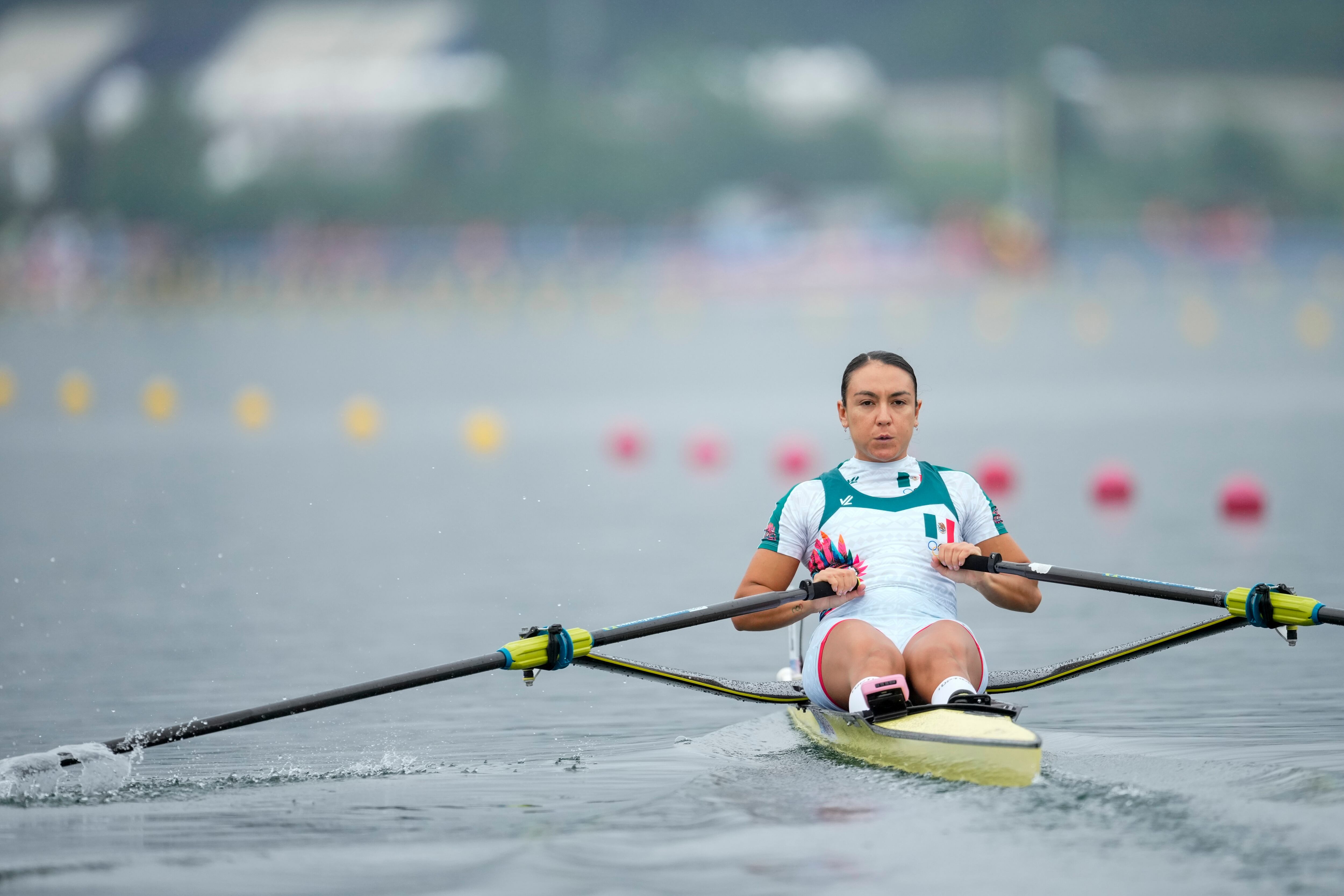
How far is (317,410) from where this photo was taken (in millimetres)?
18469

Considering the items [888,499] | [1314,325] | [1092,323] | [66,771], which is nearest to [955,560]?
[888,499]

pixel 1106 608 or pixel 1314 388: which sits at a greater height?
pixel 1314 388

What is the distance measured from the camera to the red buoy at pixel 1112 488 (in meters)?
11.7

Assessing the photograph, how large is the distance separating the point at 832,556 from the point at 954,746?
0.97m

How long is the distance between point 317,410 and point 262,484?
215 inches

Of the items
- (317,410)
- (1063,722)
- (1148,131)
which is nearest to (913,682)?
(1063,722)

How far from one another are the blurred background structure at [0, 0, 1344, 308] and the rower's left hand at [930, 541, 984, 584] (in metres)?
36.0

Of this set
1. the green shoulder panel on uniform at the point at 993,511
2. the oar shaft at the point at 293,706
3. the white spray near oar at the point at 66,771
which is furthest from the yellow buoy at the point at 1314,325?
the white spray near oar at the point at 66,771

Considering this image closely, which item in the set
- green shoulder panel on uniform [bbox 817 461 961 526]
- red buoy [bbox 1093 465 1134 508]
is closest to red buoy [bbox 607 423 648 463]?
red buoy [bbox 1093 465 1134 508]

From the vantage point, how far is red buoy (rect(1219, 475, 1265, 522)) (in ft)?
35.8

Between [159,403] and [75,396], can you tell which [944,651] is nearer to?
[159,403]

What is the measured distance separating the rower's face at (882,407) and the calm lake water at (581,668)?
3.26 ft

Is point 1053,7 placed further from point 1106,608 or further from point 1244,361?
point 1106,608

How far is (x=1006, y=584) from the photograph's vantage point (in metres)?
5.82
